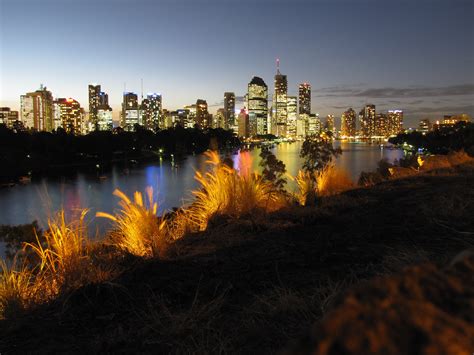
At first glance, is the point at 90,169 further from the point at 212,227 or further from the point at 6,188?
the point at 212,227

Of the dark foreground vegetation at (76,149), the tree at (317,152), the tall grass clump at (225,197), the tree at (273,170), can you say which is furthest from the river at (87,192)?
the tall grass clump at (225,197)

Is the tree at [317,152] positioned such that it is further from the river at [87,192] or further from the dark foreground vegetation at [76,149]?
the dark foreground vegetation at [76,149]

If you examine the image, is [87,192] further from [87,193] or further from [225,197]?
[225,197]

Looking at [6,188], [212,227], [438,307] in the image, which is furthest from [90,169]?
[438,307]

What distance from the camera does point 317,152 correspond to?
1309cm

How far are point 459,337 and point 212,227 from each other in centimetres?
600

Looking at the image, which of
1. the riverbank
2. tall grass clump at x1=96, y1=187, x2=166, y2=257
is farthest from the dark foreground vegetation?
the riverbank

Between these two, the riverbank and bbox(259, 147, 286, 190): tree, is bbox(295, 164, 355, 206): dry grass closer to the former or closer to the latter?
bbox(259, 147, 286, 190): tree

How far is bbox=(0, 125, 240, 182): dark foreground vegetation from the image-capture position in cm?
5887

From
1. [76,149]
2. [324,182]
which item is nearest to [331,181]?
[324,182]

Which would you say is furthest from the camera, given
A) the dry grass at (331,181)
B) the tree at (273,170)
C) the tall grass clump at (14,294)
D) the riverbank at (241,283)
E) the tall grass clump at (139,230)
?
the dry grass at (331,181)

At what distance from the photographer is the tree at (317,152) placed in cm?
1295

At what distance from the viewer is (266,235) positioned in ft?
18.2

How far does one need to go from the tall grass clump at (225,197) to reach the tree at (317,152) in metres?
5.00
